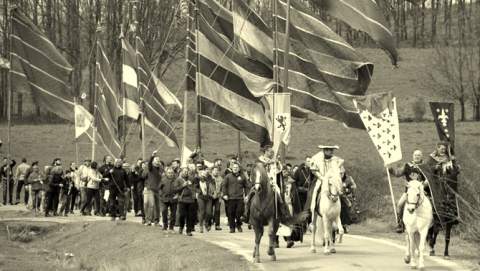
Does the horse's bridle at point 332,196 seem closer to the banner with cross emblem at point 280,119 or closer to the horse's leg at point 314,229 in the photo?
the horse's leg at point 314,229

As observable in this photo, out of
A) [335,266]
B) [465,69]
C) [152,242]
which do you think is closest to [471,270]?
[335,266]

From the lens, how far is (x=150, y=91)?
35625 mm

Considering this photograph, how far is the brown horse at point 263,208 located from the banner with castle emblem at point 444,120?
130 inches

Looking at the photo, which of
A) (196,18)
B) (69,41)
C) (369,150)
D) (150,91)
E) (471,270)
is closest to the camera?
(471,270)

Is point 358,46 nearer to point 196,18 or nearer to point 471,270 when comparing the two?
point 196,18

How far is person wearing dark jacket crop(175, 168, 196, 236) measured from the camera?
24.7m

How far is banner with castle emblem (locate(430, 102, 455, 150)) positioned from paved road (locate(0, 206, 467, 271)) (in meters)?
2.28

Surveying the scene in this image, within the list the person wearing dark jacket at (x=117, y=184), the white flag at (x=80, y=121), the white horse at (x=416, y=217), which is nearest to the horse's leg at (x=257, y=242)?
the white horse at (x=416, y=217)

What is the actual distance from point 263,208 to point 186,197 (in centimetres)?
583

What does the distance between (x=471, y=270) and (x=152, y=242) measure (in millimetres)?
8984

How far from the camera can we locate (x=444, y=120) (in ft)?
65.0

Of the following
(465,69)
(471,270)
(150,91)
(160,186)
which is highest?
(465,69)

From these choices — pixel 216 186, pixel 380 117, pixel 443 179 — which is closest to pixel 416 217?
pixel 443 179

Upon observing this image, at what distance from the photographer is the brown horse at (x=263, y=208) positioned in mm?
18922
